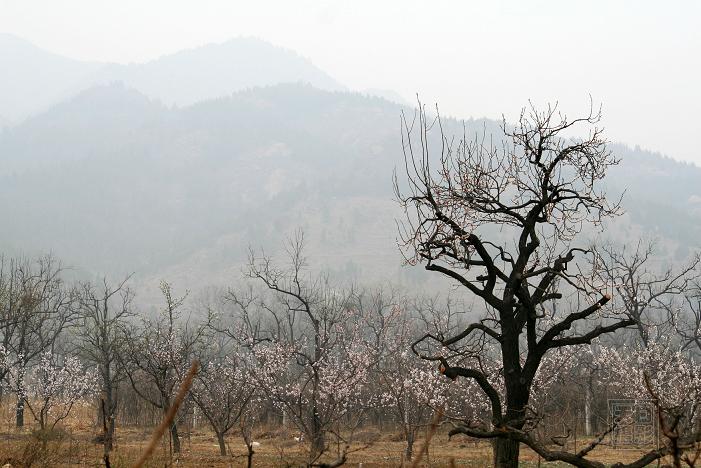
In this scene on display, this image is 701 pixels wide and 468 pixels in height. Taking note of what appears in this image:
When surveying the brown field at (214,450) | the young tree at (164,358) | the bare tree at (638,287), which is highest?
the bare tree at (638,287)

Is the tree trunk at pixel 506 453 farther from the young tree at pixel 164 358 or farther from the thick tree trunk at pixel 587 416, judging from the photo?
the thick tree trunk at pixel 587 416

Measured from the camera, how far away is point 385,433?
1405 inches

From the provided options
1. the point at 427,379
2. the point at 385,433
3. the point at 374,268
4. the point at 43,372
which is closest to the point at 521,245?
the point at 427,379

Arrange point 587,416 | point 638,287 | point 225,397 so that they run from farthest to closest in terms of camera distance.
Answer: point 587,416 → point 638,287 → point 225,397

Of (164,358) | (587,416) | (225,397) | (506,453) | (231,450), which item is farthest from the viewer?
(587,416)

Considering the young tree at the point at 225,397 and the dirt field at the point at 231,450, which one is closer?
the dirt field at the point at 231,450

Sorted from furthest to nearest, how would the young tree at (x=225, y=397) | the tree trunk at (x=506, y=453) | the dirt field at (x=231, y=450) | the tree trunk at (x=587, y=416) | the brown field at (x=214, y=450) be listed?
the tree trunk at (x=587, y=416), the young tree at (x=225, y=397), the dirt field at (x=231, y=450), the brown field at (x=214, y=450), the tree trunk at (x=506, y=453)

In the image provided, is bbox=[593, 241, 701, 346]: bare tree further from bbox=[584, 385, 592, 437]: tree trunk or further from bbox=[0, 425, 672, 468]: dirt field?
bbox=[0, 425, 672, 468]: dirt field

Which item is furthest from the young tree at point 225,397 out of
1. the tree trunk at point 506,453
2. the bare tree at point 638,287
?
the bare tree at point 638,287

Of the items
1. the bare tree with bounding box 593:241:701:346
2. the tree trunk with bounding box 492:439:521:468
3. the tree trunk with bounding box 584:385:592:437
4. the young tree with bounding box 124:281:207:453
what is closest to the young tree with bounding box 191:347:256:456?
the young tree with bounding box 124:281:207:453

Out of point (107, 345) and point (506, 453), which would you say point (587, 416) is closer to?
point (107, 345)

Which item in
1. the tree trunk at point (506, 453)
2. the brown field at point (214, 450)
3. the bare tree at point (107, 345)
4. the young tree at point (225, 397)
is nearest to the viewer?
the tree trunk at point (506, 453)

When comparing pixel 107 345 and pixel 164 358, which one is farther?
pixel 107 345

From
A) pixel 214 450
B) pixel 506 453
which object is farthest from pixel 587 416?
pixel 506 453
